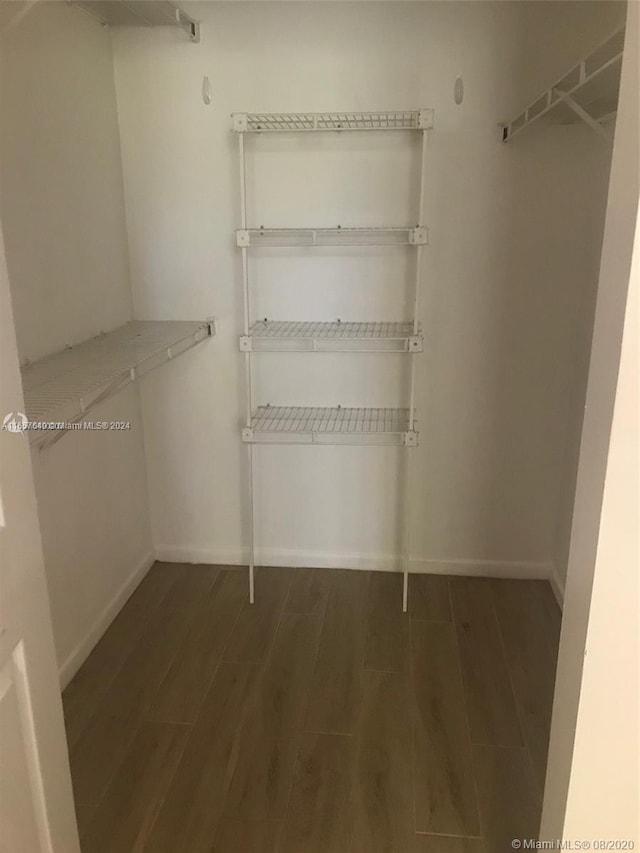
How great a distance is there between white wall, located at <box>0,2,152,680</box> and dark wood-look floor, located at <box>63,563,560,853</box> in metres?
0.28

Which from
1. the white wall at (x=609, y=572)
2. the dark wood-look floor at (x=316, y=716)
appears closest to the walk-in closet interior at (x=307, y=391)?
the dark wood-look floor at (x=316, y=716)

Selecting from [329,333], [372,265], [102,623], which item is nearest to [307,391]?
[329,333]

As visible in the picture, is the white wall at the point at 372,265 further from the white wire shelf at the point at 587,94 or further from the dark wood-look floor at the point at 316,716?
the dark wood-look floor at the point at 316,716

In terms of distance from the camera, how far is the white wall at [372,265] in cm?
246

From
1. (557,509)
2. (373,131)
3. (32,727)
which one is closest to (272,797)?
(32,727)

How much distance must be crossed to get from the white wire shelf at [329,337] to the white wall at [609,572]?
139 centimetres

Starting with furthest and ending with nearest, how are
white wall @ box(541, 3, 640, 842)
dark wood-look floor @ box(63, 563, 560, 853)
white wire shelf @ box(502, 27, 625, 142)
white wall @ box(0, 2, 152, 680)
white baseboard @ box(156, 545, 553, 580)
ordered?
white baseboard @ box(156, 545, 553, 580) < white wall @ box(0, 2, 152, 680) < dark wood-look floor @ box(63, 563, 560, 853) < white wire shelf @ box(502, 27, 625, 142) < white wall @ box(541, 3, 640, 842)

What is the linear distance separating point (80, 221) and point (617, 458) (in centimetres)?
194

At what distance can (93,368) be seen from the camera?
1.94 meters

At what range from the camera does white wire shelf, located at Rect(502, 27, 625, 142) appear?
1.43 meters

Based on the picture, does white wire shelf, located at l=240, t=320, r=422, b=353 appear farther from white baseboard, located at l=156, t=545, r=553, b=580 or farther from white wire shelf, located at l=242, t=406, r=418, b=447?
white baseboard, located at l=156, t=545, r=553, b=580

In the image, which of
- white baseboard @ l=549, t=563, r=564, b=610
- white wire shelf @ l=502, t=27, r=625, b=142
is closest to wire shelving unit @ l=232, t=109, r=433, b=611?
white wire shelf @ l=502, t=27, r=625, b=142

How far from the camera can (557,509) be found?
287cm

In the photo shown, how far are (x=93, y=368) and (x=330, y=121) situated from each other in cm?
127
